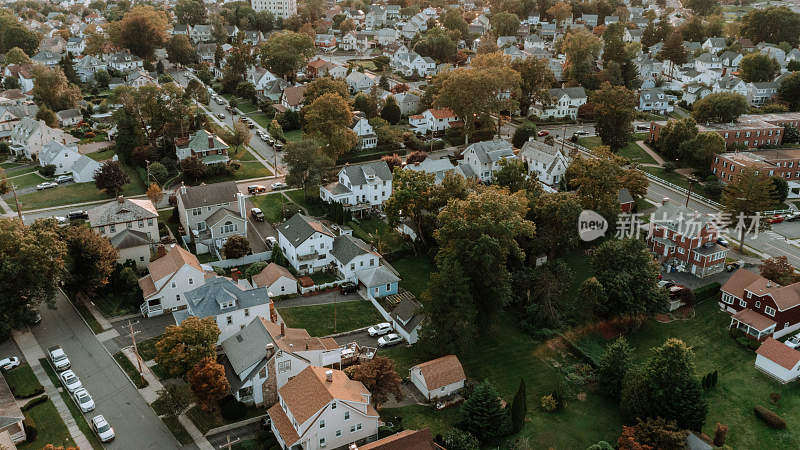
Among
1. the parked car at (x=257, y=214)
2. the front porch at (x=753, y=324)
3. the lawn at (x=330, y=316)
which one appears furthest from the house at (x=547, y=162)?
the lawn at (x=330, y=316)

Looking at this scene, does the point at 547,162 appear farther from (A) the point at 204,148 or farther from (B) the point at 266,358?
(B) the point at 266,358

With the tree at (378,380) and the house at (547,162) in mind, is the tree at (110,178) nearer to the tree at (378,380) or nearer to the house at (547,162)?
the tree at (378,380)

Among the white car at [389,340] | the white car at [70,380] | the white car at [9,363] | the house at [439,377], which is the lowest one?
the white car at [389,340]

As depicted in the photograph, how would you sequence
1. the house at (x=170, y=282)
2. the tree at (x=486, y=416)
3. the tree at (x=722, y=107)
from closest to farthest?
the tree at (x=486, y=416), the house at (x=170, y=282), the tree at (x=722, y=107)

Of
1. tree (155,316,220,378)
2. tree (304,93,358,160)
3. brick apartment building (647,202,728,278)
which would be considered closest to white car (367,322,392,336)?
tree (155,316,220,378)

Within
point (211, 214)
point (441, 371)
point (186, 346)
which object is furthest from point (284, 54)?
point (441, 371)

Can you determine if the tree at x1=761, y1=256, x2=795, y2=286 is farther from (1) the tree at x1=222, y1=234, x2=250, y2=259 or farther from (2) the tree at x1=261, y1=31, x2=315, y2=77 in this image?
(2) the tree at x1=261, y1=31, x2=315, y2=77

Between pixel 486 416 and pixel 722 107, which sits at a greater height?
pixel 722 107
